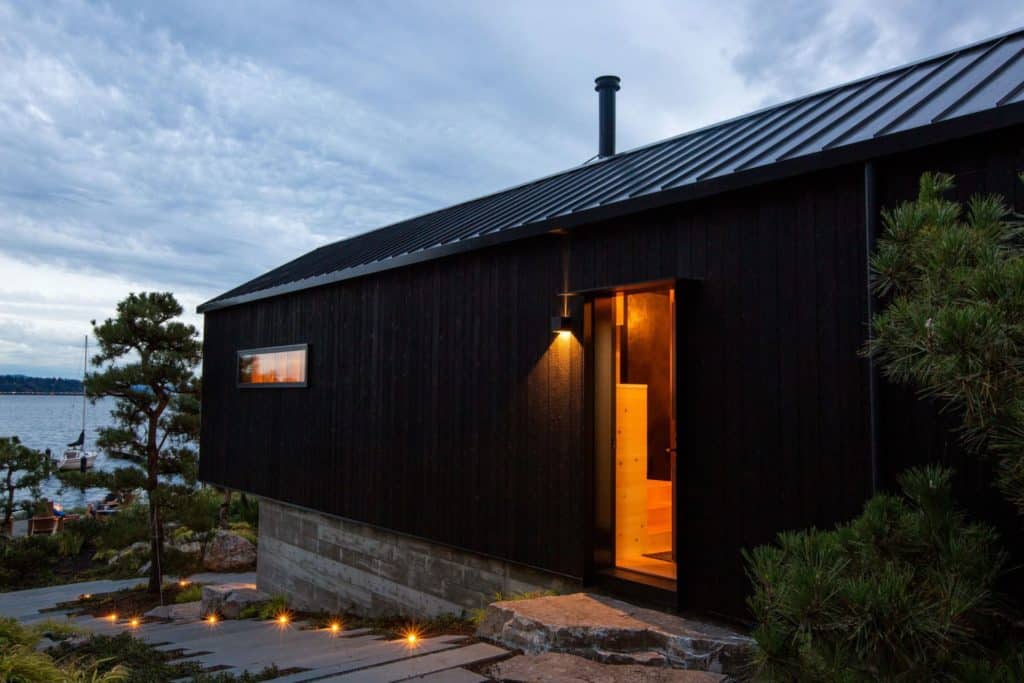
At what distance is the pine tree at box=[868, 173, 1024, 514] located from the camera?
1.98m

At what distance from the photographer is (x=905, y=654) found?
2.16 metres

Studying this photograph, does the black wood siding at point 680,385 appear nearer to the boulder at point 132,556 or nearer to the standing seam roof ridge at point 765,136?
the standing seam roof ridge at point 765,136

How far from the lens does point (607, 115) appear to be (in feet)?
31.2

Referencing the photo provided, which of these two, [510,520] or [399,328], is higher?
[399,328]

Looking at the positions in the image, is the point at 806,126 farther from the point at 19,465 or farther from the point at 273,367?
the point at 19,465

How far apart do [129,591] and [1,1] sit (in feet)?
34.4

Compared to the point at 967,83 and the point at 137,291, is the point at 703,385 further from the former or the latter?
the point at 137,291

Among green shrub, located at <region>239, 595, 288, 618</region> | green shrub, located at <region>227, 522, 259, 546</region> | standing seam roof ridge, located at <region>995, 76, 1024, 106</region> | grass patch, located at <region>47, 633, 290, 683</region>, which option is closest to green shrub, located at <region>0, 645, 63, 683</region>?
grass patch, located at <region>47, 633, 290, 683</region>

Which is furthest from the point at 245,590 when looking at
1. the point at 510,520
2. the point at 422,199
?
the point at 422,199

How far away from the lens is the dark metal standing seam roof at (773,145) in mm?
3828

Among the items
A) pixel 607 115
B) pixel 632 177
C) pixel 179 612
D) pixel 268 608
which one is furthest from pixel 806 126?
pixel 179 612

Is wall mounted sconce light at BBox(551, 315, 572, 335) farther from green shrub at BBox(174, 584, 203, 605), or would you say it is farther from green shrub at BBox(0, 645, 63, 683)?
green shrub at BBox(174, 584, 203, 605)

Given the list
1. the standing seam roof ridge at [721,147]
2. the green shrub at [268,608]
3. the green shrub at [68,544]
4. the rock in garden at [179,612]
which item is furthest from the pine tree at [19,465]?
the standing seam roof ridge at [721,147]

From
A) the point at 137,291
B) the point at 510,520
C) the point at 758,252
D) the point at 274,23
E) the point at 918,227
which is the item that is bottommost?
the point at 510,520
